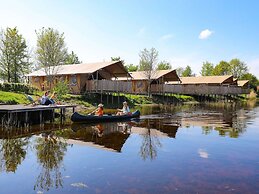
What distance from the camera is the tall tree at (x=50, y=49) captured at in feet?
125

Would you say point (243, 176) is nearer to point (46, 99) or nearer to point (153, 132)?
point (153, 132)

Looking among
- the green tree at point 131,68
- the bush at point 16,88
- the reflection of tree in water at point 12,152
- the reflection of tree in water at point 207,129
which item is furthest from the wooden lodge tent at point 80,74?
the green tree at point 131,68

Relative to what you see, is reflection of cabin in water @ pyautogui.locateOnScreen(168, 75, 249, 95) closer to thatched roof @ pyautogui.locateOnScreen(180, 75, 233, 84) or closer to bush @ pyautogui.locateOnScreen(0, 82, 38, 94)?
thatched roof @ pyautogui.locateOnScreen(180, 75, 233, 84)

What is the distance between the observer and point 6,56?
152 feet

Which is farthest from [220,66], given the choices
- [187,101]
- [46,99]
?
[46,99]

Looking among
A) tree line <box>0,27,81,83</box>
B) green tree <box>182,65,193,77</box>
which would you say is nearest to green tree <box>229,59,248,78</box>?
green tree <box>182,65,193,77</box>

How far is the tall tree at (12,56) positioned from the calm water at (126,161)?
32954 millimetres

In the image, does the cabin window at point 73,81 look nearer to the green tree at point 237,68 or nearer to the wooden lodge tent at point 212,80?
the wooden lodge tent at point 212,80

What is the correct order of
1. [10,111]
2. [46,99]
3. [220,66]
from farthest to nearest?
[220,66]
[46,99]
[10,111]

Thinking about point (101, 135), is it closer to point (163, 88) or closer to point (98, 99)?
point (98, 99)

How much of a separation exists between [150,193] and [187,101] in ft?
147

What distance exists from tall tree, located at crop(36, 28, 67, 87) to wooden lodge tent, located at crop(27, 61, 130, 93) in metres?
0.56

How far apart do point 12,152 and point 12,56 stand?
38538 mm

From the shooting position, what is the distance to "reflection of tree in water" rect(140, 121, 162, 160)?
11.6m
